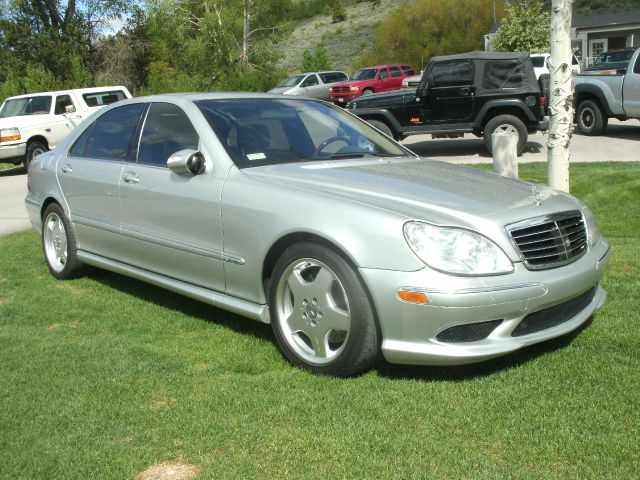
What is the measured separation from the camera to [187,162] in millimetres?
4699

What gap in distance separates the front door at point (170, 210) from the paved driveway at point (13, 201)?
4752mm

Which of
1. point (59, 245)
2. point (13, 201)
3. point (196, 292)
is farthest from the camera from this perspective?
point (13, 201)

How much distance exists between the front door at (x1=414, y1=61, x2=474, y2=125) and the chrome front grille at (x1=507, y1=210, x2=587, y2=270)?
10.7m

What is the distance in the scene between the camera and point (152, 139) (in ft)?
17.7

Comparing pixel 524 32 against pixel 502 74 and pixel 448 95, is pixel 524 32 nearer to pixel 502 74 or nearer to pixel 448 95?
pixel 502 74

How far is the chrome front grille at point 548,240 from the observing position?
380 cm

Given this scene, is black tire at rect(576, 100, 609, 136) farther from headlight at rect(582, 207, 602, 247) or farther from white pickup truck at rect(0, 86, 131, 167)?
headlight at rect(582, 207, 602, 247)

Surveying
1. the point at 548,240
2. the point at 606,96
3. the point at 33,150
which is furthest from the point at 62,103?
the point at 548,240

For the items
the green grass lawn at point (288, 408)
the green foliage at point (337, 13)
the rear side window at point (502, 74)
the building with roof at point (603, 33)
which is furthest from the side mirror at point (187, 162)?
the green foliage at point (337, 13)

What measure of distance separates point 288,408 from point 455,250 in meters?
1.10

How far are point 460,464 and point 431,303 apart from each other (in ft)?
2.67

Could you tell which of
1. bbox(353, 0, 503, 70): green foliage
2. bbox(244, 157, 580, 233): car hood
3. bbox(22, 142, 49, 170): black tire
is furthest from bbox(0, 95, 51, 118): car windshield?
bbox(353, 0, 503, 70): green foliage

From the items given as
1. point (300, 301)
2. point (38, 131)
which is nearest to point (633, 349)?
point (300, 301)

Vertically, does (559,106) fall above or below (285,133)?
below
